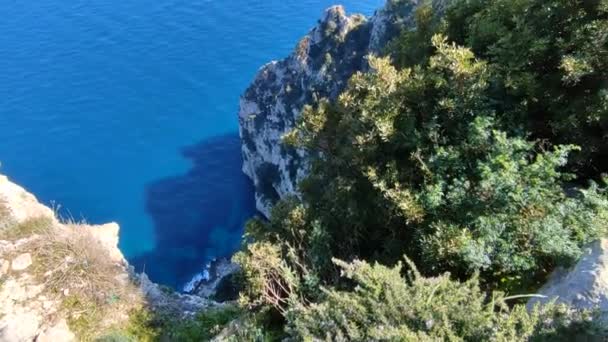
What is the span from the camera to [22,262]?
1105 centimetres

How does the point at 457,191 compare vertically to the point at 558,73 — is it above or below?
below

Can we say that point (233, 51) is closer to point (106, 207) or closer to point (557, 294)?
point (106, 207)

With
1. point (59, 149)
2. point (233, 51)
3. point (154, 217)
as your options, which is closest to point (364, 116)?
point (154, 217)

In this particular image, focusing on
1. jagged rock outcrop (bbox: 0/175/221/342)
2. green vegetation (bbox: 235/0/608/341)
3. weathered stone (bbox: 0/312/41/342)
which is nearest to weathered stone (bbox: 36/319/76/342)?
jagged rock outcrop (bbox: 0/175/221/342)

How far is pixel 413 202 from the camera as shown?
25.3ft

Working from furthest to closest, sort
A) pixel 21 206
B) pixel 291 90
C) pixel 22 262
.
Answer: pixel 291 90, pixel 21 206, pixel 22 262

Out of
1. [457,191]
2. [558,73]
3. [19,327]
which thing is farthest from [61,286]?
[558,73]

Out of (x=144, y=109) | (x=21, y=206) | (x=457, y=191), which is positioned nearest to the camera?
(x=457, y=191)

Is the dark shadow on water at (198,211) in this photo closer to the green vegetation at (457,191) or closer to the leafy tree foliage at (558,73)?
the green vegetation at (457,191)

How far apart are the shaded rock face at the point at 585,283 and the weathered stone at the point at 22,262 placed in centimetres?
1045

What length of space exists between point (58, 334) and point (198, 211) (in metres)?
38.7

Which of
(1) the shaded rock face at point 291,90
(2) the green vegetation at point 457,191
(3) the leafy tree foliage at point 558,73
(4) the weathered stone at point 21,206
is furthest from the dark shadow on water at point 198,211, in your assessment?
(3) the leafy tree foliage at point 558,73

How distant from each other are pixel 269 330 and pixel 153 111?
51.8m

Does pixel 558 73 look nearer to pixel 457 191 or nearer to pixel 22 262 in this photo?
pixel 457 191
